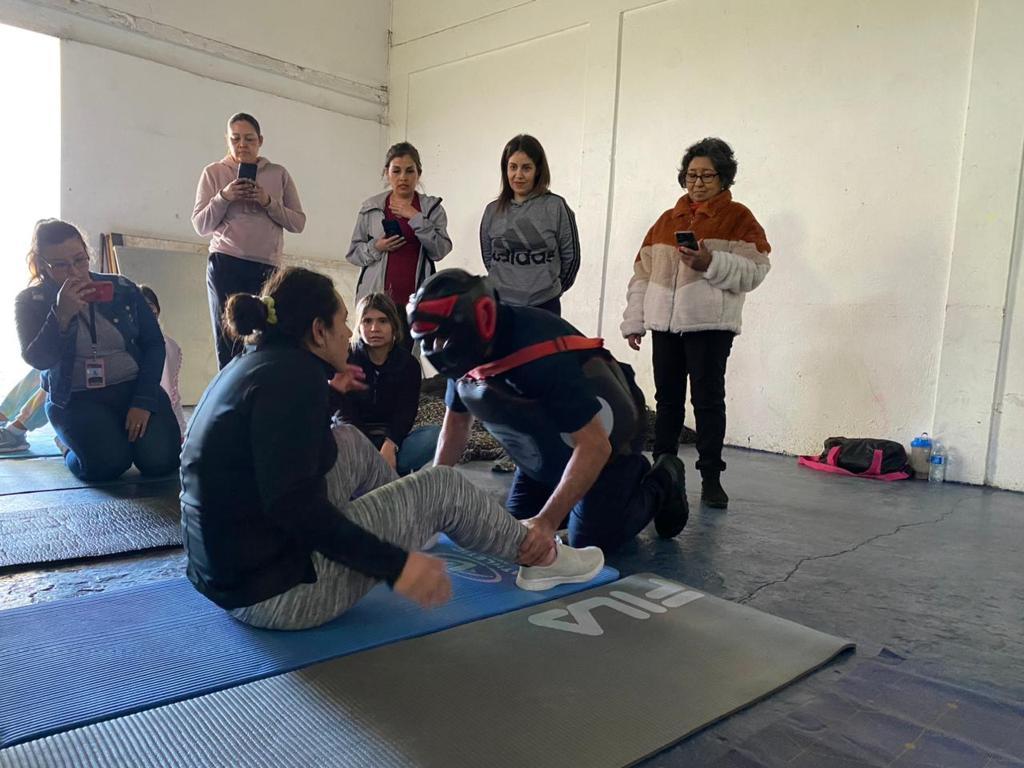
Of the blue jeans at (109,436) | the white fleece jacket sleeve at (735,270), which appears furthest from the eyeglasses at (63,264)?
the white fleece jacket sleeve at (735,270)

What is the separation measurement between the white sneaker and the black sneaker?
1.78ft

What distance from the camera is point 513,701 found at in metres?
1.37

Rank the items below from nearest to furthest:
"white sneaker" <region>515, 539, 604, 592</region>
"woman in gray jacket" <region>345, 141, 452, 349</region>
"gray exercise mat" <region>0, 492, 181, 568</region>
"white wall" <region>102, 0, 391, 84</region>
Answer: "white sneaker" <region>515, 539, 604, 592</region>
"gray exercise mat" <region>0, 492, 181, 568</region>
"woman in gray jacket" <region>345, 141, 452, 349</region>
"white wall" <region>102, 0, 391, 84</region>

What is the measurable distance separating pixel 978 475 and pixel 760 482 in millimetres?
1276

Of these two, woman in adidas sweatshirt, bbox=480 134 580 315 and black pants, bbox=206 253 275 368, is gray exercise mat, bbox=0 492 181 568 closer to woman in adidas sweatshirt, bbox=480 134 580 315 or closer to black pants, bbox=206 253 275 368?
black pants, bbox=206 253 275 368

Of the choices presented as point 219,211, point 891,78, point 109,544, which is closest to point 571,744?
point 109,544

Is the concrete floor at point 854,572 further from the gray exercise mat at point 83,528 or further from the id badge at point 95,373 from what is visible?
the id badge at point 95,373

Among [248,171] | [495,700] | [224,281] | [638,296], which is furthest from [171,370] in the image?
[495,700]

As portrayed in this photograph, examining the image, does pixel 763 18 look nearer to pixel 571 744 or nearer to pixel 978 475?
pixel 978 475

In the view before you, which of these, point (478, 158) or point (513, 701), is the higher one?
point (478, 158)

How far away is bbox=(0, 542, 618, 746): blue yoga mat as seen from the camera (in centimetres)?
132

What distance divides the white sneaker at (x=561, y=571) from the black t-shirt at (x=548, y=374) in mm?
366

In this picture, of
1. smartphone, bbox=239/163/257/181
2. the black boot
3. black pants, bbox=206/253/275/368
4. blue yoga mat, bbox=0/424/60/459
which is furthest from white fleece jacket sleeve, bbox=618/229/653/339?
blue yoga mat, bbox=0/424/60/459

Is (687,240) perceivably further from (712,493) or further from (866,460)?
(866,460)
